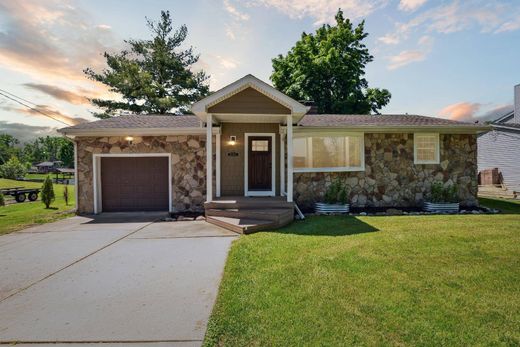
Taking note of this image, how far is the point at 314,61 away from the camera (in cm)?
2003

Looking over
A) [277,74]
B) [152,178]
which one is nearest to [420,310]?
Result: [152,178]

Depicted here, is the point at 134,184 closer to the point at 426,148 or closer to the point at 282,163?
the point at 282,163

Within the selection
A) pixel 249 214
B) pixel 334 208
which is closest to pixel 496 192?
pixel 334 208

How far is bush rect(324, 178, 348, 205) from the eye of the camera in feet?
27.8

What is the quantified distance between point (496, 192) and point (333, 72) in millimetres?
12860

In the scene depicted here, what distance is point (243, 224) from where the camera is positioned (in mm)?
6262

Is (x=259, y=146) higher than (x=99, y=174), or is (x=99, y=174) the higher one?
(x=259, y=146)

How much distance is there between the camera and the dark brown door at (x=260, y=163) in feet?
30.5

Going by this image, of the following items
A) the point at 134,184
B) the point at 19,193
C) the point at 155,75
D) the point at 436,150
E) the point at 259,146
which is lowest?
the point at 19,193

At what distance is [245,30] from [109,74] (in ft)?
48.8

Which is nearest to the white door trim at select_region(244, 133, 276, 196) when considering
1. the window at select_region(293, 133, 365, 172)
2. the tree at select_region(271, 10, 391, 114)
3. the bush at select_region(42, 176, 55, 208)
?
the window at select_region(293, 133, 365, 172)

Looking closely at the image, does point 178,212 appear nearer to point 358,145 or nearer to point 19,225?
point 19,225

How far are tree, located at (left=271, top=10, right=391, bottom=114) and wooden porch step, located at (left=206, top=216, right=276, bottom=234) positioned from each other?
1539 centimetres

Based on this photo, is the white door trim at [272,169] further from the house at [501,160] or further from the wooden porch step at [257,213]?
the house at [501,160]
